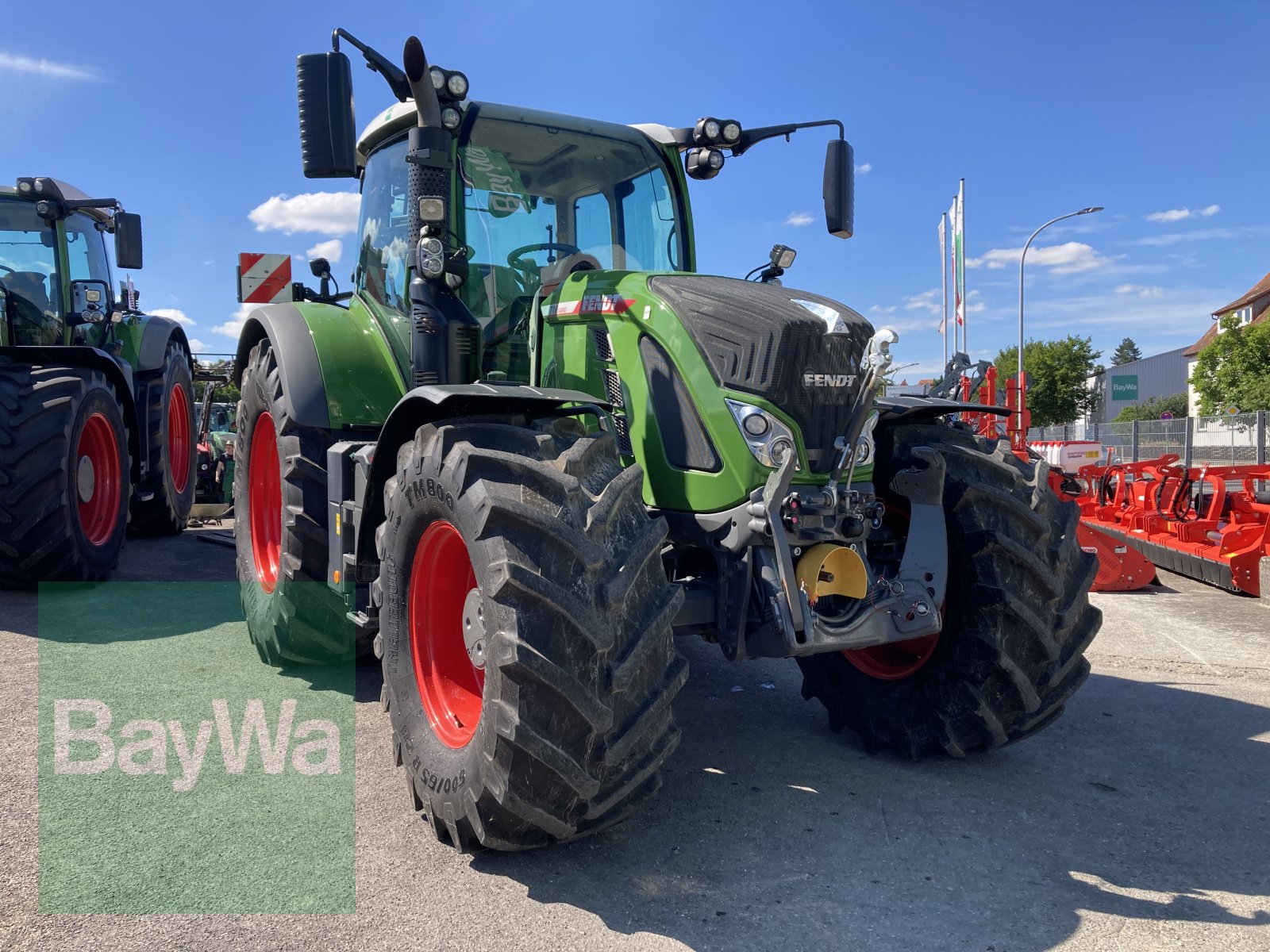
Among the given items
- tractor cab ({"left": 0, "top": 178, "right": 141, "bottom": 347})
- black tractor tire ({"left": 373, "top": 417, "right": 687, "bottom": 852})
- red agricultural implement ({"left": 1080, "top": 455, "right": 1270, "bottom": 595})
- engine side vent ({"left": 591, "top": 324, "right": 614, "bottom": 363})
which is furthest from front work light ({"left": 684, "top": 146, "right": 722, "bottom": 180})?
tractor cab ({"left": 0, "top": 178, "right": 141, "bottom": 347})

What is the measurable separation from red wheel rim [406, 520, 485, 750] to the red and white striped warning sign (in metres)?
5.22

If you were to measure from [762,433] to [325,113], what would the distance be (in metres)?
1.84

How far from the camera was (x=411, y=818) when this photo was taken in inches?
130

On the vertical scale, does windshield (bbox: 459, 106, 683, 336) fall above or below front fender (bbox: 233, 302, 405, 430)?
above

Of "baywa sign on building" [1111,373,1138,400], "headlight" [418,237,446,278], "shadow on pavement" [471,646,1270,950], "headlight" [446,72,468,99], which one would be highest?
"baywa sign on building" [1111,373,1138,400]

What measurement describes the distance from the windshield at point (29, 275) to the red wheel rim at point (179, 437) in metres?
1.87

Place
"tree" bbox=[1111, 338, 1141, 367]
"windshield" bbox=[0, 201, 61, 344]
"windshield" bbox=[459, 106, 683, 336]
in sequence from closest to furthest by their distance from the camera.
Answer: "windshield" bbox=[459, 106, 683, 336]
"windshield" bbox=[0, 201, 61, 344]
"tree" bbox=[1111, 338, 1141, 367]

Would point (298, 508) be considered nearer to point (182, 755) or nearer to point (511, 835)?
point (182, 755)

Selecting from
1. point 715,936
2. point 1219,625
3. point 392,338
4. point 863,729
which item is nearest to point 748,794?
point 863,729

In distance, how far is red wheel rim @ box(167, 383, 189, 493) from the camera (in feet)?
33.1

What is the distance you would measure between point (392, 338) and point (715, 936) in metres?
3.14

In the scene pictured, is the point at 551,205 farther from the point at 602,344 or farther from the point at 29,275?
the point at 29,275

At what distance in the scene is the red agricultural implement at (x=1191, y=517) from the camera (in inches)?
299

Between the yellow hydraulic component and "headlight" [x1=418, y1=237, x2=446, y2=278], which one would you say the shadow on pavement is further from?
"headlight" [x1=418, y1=237, x2=446, y2=278]
